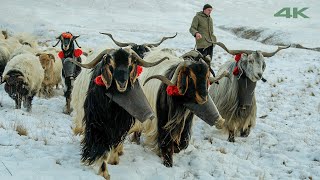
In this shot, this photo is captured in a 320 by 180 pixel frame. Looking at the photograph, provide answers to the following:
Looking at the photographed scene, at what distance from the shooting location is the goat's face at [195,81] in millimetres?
4898

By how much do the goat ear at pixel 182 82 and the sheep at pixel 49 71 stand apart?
6.14m

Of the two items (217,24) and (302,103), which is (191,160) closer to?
(302,103)

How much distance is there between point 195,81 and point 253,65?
240 cm

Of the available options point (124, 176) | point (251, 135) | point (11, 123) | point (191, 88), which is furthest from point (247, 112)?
point (11, 123)

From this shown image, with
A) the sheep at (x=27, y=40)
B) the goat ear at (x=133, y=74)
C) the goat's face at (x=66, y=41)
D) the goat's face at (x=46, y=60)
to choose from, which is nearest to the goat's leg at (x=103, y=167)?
the goat ear at (x=133, y=74)

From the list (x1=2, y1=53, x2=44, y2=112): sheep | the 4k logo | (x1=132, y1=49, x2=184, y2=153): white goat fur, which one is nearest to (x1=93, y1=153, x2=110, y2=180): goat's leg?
(x1=132, y1=49, x2=184, y2=153): white goat fur

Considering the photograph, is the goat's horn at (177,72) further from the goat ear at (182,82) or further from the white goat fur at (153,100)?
the white goat fur at (153,100)

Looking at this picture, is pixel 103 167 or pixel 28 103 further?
pixel 28 103

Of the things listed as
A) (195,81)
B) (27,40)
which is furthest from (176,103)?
(27,40)

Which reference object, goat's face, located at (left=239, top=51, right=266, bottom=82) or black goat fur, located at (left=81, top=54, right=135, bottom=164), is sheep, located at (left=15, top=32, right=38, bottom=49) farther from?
black goat fur, located at (left=81, top=54, right=135, bottom=164)

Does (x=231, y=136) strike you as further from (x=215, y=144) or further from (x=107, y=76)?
(x=107, y=76)

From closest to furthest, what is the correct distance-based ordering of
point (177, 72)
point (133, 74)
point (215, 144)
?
point (133, 74)
point (177, 72)
point (215, 144)

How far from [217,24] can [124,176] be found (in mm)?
40730

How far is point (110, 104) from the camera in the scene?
468 centimetres
